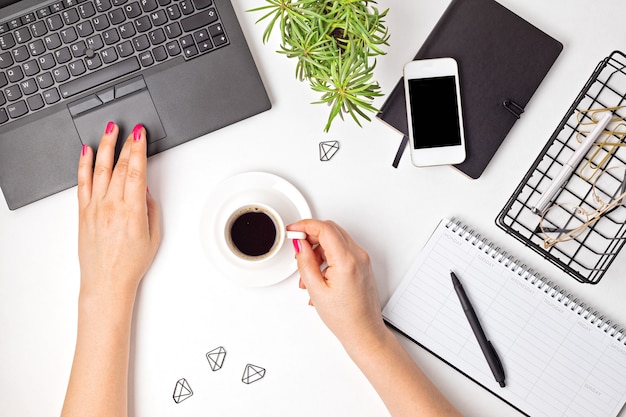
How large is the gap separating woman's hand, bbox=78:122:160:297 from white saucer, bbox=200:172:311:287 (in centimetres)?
10

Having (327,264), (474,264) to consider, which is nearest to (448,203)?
(474,264)

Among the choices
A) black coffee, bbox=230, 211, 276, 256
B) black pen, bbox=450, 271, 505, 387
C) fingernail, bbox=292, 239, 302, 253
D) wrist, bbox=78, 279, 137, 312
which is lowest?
wrist, bbox=78, 279, 137, 312

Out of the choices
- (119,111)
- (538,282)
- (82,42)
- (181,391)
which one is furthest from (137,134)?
(538,282)

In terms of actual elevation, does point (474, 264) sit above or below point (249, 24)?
below

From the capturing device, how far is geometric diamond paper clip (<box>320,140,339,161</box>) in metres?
0.95

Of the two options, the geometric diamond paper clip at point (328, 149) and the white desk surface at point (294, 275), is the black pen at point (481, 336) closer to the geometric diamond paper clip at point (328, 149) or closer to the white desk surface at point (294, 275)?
the white desk surface at point (294, 275)

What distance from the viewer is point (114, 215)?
0.91 m

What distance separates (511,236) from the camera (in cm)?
96

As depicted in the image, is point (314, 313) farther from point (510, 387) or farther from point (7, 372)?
point (7, 372)

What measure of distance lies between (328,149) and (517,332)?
1.48 ft

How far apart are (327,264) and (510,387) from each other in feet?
1.24

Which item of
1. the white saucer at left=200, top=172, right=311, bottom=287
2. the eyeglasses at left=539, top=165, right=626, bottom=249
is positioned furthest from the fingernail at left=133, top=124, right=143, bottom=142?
the eyeglasses at left=539, top=165, right=626, bottom=249

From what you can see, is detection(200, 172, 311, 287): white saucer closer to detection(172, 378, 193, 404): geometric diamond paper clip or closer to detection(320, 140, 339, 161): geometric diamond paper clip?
detection(320, 140, 339, 161): geometric diamond paper clip

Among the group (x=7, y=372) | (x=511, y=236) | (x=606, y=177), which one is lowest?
(x=7, y=372)
